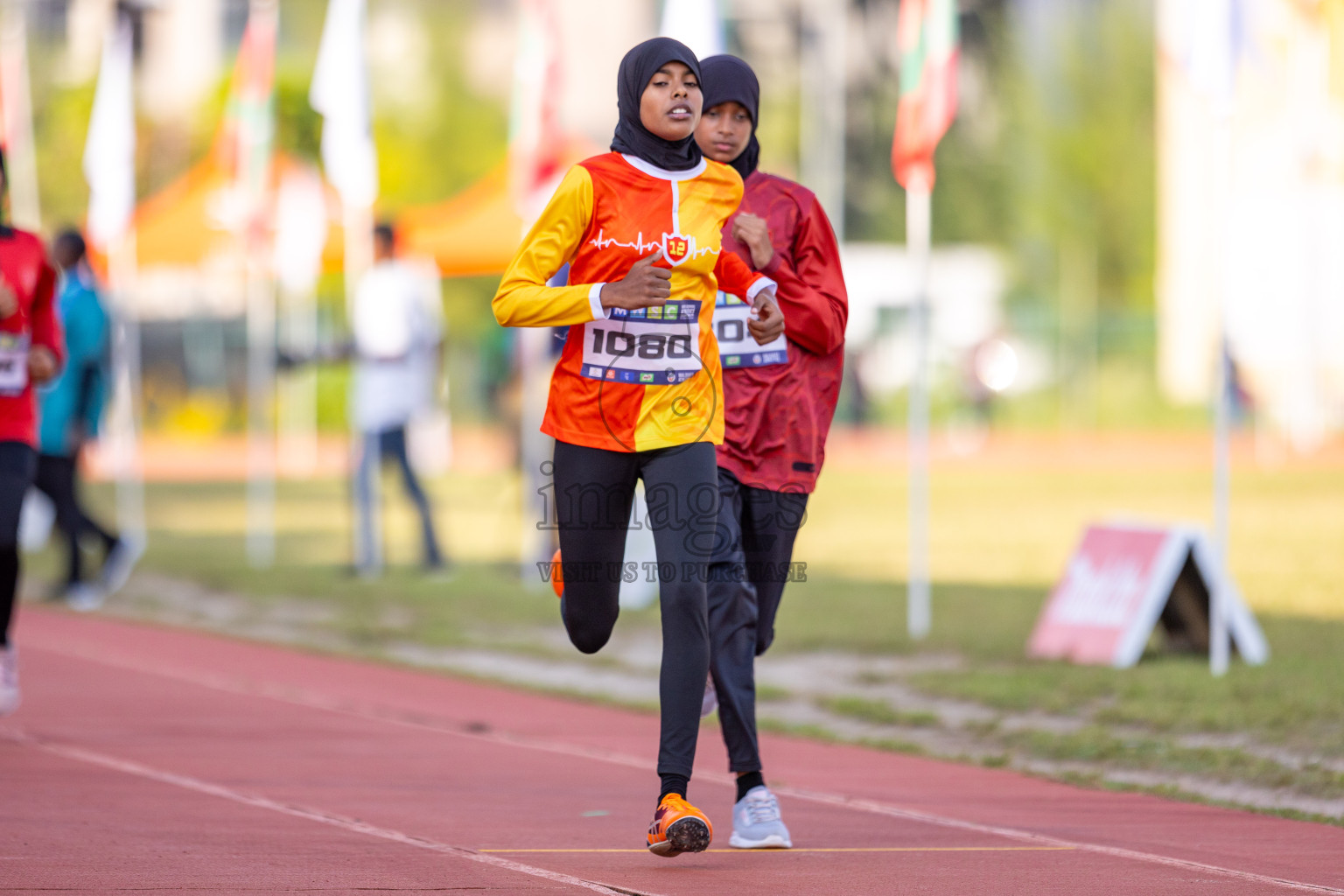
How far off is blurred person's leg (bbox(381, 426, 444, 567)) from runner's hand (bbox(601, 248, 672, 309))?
9090mm

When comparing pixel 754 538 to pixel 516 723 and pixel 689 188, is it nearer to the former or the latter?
pixel 689 188

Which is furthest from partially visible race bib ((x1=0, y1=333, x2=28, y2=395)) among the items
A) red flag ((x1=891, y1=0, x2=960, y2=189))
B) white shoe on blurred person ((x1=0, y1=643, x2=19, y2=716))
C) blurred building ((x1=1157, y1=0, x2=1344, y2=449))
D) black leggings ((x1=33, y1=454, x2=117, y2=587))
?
blurred building ((x1=1157, y1=0, x2=1344, y2=449))

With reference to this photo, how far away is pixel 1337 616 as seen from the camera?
10945 mm

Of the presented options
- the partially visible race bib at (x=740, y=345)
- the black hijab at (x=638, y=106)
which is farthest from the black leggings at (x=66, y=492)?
the black hijab at (x=638, y=106)

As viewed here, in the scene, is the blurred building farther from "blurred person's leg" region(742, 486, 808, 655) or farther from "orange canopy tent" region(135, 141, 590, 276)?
"blurred person's leg" region(742, 486, 808, 655)

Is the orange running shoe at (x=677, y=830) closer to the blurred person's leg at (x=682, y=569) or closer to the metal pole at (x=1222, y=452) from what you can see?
the blurred person's leg at (x=682, y=569)

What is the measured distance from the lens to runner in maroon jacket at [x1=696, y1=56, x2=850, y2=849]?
18.9 ft

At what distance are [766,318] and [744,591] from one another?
902mm

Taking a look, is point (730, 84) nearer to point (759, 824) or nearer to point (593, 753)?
point (759, 824)

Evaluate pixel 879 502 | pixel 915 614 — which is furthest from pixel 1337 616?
pixel 879 502

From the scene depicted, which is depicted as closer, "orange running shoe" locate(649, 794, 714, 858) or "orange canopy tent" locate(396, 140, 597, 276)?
"orange running shoe" locate(649, 794, 714, 858)

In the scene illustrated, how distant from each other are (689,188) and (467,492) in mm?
19675

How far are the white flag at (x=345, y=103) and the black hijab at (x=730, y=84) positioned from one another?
9602 millimetres

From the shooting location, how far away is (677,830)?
5066 mm
